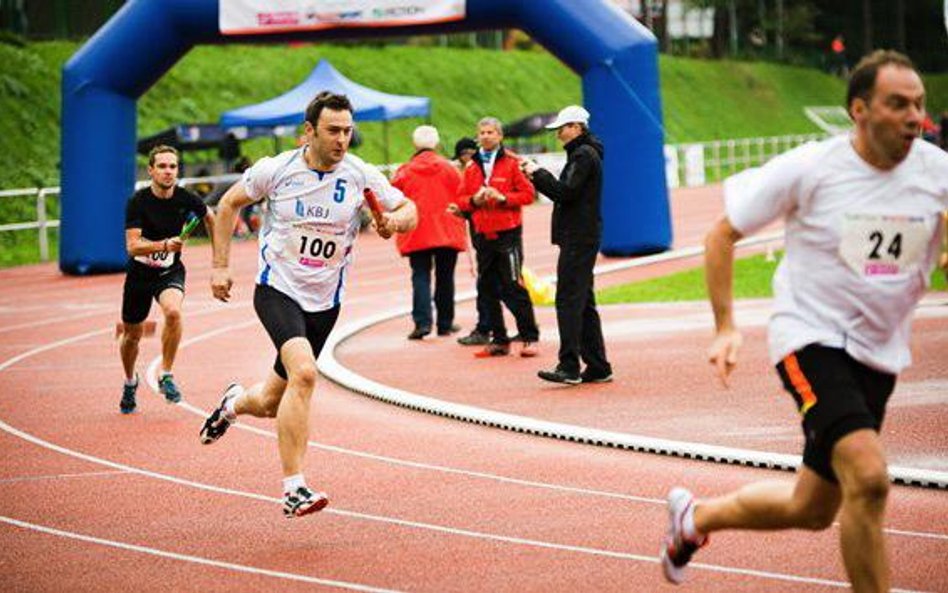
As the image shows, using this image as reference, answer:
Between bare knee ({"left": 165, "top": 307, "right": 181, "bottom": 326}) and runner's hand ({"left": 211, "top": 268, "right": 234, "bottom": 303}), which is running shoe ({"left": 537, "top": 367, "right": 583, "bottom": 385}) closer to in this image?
bare knee ({"left": 165, "top": 307, "right": 181, "bottom": 326})

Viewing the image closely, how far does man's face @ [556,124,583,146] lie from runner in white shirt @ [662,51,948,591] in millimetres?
7212

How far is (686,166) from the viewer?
56.4 meters

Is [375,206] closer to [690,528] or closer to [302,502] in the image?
[302,502]

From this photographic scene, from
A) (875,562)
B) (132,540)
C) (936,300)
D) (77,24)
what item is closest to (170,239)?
(132,540)

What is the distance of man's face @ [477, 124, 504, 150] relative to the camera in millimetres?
15383

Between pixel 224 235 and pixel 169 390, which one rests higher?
pixel 224 235

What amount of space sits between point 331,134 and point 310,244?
0.57 meters

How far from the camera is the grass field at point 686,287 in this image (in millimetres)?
21000

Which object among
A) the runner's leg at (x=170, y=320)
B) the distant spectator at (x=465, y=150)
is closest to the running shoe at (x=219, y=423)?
the runner's leg at (x=170, y=320)

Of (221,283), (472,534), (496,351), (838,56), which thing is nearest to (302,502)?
(472,534)

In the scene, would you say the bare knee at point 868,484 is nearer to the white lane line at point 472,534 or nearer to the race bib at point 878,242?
the race bib at point 878,242

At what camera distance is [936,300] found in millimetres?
18984

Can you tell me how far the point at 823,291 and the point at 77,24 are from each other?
1632 inches

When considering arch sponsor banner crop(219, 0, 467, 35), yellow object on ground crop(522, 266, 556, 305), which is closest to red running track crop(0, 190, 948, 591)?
yellow object on ground crop(522, 266, 556, 305)
